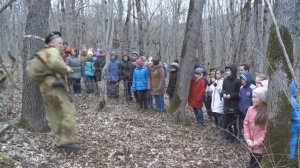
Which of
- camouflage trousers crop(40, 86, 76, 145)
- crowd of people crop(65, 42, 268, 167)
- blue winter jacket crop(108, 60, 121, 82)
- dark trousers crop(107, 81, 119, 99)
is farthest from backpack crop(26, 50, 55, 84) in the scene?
dark trousers crop(107, 81, 119, 99)

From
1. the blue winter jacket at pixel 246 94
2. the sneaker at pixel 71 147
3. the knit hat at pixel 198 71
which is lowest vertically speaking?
the sneaker at pixel 71 147

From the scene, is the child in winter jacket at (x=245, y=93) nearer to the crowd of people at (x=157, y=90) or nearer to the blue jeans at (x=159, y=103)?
the crowd of people at (x=157, y=90)

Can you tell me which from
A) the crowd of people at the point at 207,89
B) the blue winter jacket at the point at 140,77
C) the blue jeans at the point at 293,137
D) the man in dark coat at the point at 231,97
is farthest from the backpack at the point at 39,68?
the blue winter jacket at the point at 140,77

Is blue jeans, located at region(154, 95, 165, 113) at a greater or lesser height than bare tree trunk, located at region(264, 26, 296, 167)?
lesser

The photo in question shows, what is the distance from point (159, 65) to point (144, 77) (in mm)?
605

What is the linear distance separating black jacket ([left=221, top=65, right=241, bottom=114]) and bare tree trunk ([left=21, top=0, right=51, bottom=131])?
4123mm

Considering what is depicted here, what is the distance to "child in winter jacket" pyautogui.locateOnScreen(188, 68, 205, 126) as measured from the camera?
31.8 ft

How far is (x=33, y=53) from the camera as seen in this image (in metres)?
6.37

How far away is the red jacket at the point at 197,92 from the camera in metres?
9.69

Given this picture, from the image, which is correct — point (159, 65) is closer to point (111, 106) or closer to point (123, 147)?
point (111, 106)

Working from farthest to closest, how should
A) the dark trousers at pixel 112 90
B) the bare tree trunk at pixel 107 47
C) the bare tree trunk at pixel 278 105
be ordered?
the dark trousers at pixel 112 90, the bare tree trunk at pixel 107 47, the bare tree trunk at pixel 278 105

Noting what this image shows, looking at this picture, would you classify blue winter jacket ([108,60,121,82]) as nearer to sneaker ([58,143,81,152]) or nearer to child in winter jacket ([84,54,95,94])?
child in winter jacket ([84,54,95,94])

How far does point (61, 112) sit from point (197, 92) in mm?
5016

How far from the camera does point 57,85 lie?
5355mm
